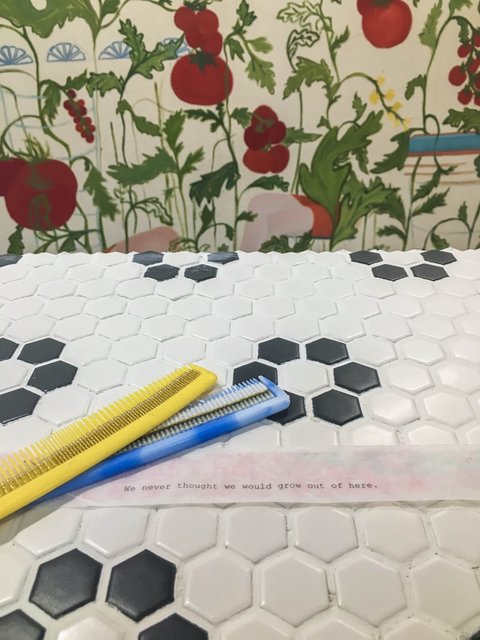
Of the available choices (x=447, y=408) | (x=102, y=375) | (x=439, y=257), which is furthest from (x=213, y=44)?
(x=447, y=408)

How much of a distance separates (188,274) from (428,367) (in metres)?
0.43

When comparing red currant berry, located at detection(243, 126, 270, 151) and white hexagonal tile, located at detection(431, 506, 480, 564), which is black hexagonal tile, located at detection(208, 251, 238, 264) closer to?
red currant berry, located at detection(243, 126, 270, 151)

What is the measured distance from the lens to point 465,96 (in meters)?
1.08

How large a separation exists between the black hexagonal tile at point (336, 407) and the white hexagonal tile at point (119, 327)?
0.28m

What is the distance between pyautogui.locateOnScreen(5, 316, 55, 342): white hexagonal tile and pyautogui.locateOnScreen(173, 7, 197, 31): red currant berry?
22.8 inches

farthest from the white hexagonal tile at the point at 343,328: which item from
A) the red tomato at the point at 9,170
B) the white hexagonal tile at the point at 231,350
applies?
the red tomato at the point at 9,170

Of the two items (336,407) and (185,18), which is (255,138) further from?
(336,407)

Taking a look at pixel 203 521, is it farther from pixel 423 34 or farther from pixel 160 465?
pixel 423 34

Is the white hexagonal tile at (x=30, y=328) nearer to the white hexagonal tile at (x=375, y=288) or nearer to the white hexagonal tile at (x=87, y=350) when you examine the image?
the white hexagonal tile at (x=87, y=350)

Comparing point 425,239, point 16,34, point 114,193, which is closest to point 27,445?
point 114,193

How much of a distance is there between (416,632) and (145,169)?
93cm

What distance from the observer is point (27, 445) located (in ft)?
1.97

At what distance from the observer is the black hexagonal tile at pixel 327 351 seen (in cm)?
74

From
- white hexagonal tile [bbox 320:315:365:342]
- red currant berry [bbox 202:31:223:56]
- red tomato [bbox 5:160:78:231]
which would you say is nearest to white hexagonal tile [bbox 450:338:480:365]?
white hexagonal tile [bbox 320:315:365:342]
